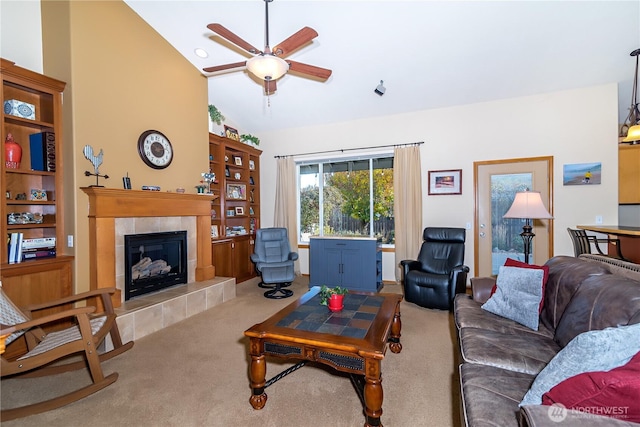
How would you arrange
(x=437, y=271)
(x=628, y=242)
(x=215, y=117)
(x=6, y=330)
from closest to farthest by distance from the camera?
(x=6, y=330)
(x=628, y=242)
(x=437, y=271)
(x=215, y=117)

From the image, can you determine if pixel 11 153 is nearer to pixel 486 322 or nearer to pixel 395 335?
pixel 395 335

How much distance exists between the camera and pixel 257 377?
1.89 m

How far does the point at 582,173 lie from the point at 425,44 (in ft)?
9.22

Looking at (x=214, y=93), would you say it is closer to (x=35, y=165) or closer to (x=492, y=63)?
(x=35, y=165)

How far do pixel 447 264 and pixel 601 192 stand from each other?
88.1 inches

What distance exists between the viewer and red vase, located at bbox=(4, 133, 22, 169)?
2666 millimetres

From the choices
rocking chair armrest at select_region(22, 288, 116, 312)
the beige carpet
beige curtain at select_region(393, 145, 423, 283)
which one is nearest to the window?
beige curtain at select_region(393, 145, 423, 283)

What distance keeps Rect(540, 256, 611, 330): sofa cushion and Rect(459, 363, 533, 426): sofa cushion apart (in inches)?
30.7

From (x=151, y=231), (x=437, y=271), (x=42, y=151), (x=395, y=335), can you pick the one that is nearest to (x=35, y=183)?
(x=42, y=151)

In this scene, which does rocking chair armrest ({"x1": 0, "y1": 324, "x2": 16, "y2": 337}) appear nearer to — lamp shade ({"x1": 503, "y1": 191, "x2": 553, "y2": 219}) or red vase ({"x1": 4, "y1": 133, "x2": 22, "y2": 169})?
red vase ({"x1": 4, "y1": 133, "x2": 22, "y2": 169})

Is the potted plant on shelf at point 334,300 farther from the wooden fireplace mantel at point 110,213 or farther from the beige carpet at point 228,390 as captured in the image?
the wooden fireplace mantel at point 110,213

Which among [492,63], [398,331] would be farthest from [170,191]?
[492,63]

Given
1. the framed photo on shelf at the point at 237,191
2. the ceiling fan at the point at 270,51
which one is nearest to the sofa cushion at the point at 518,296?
the ceiling fan at the point at 270,51

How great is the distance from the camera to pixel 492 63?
358 centimetres
